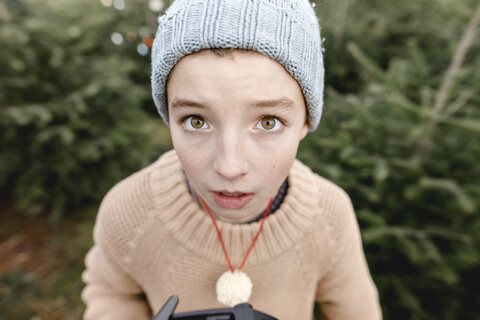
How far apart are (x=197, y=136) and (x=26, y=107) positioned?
103 inches

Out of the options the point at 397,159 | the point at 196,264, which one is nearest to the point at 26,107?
the point at 196,264

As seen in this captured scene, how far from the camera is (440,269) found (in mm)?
1807

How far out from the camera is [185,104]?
0.75m

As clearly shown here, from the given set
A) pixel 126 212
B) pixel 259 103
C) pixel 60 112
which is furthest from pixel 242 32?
pixel 60 112

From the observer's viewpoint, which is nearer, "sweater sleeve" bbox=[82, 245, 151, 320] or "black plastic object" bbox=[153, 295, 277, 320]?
"black plastic object" bbox=[153, 295, 277, 320]

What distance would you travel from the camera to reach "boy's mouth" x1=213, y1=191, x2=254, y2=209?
84cm

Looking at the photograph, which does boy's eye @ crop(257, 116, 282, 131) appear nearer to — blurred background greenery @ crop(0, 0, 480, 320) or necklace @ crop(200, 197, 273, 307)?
necklace @ crop(200, 197, 273, 307)

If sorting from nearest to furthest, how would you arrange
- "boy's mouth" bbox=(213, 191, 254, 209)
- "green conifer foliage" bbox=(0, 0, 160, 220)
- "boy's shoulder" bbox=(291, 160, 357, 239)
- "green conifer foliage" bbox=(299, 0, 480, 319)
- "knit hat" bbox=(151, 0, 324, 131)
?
"knit hat" bbox=(151, 0, 324, 131) < "boy's mouth" bbox=(213, 191, 254, 209) < "boy's shoulder" bbox=(291, 160, 357, 239) < "green conifer foliage" bbox=(299, 0, 480, 319) < "green conifer foliage" bbox=(0, 0, 160, 220)

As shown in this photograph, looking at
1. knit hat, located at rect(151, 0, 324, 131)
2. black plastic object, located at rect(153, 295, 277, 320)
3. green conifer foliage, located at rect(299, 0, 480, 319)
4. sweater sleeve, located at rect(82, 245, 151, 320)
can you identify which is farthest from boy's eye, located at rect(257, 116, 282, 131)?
green conifer foliage, located at rect(299, 0, 480, 319)

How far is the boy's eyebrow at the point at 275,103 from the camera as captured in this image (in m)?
0.72

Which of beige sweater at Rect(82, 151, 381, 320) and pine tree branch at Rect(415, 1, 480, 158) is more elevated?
pine tree branch at Rect(415, 1, 480, 158)

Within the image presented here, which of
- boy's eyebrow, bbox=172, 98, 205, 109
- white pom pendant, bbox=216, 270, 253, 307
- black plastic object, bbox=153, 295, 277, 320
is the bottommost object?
white pom pendant, bbox=216, 270, 253, 307

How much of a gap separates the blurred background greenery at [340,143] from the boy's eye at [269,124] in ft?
3.55

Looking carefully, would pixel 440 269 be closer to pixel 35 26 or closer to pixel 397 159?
pixel 397 159
